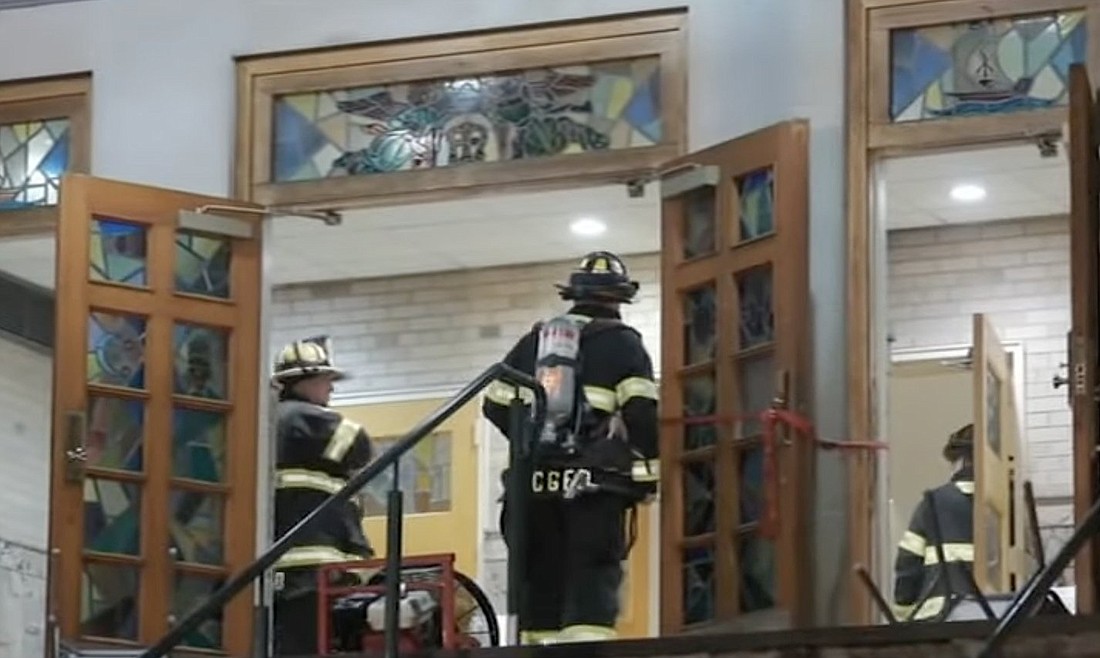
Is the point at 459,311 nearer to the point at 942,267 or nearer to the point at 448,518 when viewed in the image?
the point at 448,518

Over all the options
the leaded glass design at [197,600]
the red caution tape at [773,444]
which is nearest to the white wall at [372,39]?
the red caution tape at [773,444]

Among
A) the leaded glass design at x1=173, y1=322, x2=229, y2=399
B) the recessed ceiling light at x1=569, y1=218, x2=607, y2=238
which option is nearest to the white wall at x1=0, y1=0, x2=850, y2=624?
the leaded glass design at x1=173, y1=322, x2=229, y2=399

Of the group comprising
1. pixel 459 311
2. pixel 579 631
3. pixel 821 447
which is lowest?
pixel 579 631

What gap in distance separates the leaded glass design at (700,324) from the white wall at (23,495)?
14.7 ft

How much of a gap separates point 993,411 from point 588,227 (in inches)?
114

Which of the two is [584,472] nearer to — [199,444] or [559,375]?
[559,375]

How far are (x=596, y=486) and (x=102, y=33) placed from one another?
3.39 metres

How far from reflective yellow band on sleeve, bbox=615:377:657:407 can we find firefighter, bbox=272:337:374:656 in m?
1.16

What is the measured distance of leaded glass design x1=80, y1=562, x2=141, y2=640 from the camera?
1072cm

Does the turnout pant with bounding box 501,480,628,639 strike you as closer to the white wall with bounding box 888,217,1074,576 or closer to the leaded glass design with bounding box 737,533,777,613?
the leaded glass design with bounding box 737,533,777,613

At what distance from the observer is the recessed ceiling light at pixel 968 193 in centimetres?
1314

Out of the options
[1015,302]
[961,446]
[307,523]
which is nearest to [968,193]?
[1015,302]

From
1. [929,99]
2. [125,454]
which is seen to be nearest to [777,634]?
[929,99]

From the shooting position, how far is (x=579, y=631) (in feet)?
31.2
